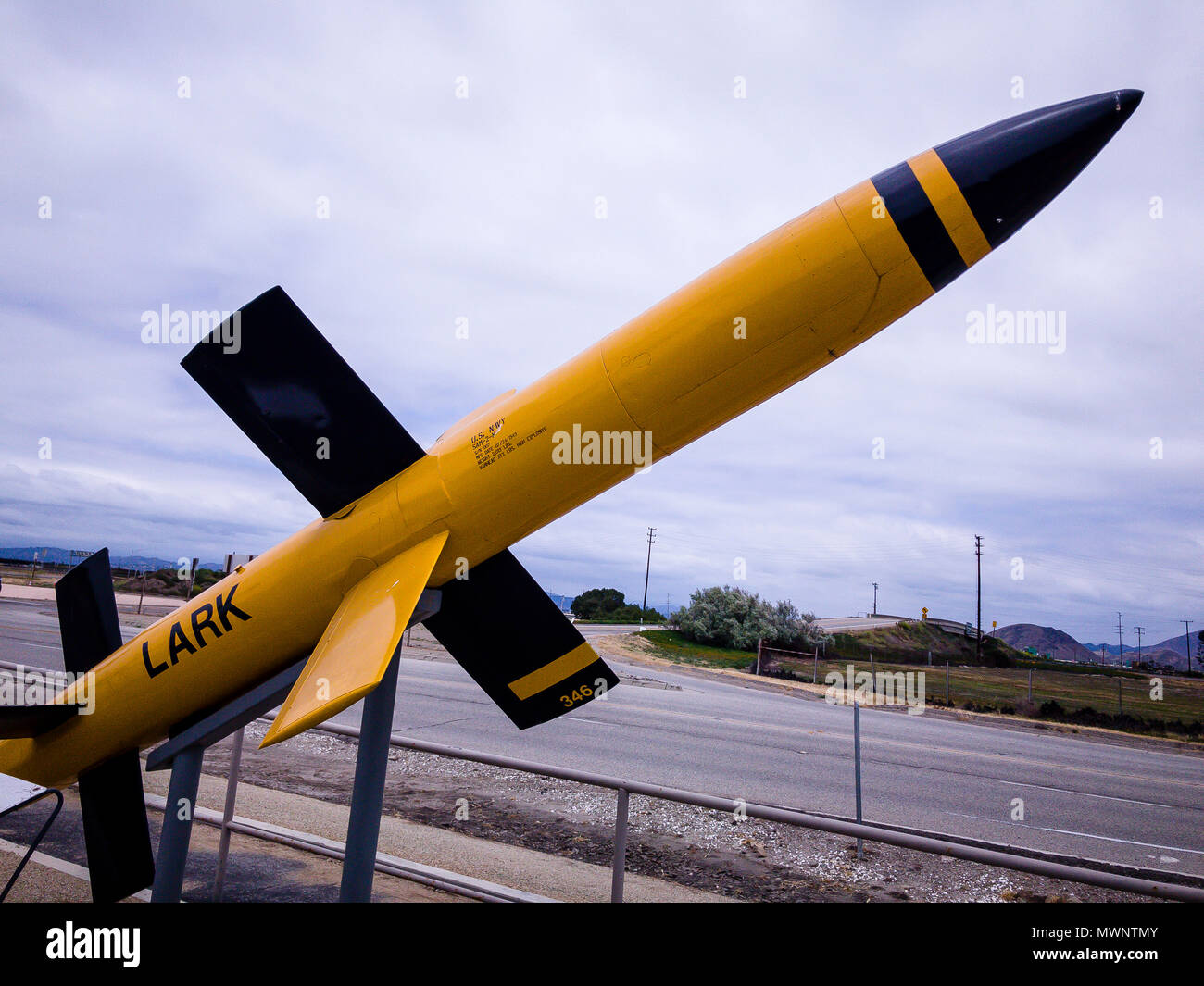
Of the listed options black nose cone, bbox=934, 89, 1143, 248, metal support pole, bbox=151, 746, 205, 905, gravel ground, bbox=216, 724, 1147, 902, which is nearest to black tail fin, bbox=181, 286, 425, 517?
metal support pole, bbox=151, 746, 205, 905

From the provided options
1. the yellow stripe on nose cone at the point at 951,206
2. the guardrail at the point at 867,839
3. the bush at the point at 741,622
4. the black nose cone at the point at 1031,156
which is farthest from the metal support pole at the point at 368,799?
the bush at the point at 741,622

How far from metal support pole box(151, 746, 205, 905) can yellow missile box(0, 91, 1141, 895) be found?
1.11 ft

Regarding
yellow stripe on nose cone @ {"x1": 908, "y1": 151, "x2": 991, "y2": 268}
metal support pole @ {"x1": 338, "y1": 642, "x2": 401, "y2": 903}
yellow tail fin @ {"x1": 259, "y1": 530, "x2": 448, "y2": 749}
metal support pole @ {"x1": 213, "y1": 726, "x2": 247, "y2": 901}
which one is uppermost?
yellow stripe on nose cone @ {"x1": 908, "y1": 151, "x2": 991, "y2": 268}

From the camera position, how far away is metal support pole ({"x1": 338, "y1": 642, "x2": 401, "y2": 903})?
3240 mm

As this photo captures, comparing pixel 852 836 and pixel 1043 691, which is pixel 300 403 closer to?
pixel 852 836

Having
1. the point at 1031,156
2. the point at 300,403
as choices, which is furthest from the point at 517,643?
the point at 1031,156

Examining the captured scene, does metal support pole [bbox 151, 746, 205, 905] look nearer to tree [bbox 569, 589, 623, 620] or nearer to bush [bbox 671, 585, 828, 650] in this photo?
bush [bbox 671, 585, 828, 650]

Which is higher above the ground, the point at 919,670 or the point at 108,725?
the point at 108,725

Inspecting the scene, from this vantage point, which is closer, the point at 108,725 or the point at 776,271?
the point at 776,271

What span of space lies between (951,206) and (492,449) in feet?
6.49
